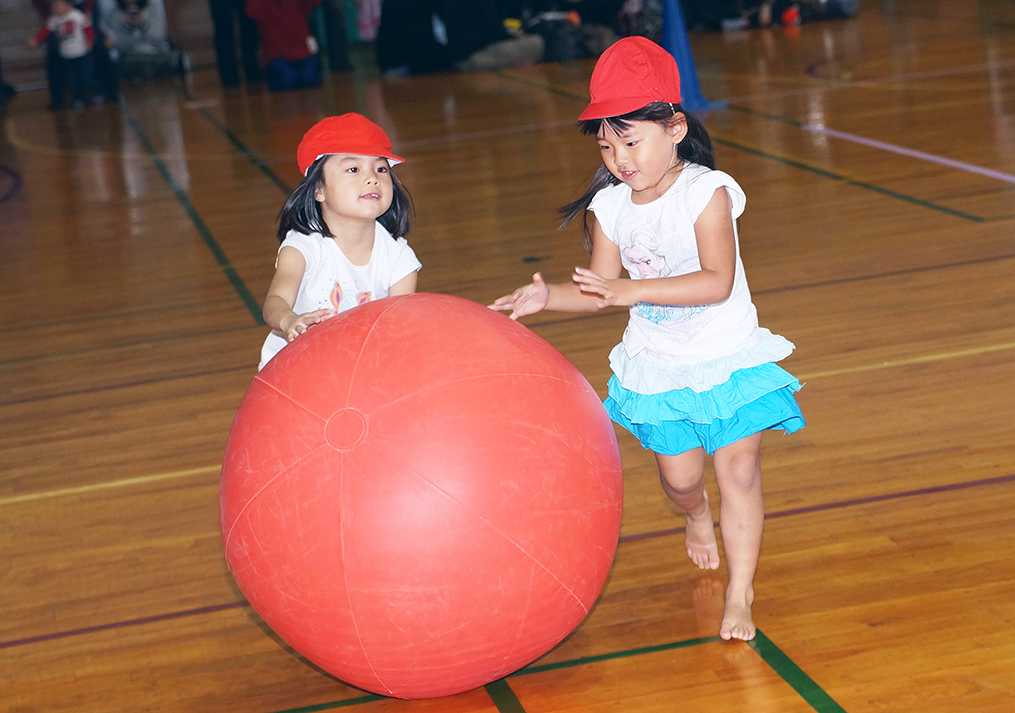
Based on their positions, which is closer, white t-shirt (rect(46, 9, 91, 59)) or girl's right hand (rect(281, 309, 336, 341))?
girl's right hand (rect(281, 309, 336, 341))

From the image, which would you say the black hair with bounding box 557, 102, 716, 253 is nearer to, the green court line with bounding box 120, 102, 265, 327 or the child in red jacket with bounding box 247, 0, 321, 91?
the green court line with bounding box 120, 102, 265, 327

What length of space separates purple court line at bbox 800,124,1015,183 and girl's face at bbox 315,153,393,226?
13.9ft

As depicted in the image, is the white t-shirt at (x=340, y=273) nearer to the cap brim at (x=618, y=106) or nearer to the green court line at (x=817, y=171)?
the cap brim at (x=618, y=106)

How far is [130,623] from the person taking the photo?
9.05ft

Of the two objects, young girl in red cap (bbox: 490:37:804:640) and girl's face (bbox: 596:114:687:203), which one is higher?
girl's face (bbox: 596:114:687:203)

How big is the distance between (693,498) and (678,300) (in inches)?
22.5

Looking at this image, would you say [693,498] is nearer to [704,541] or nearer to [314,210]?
[704,541]

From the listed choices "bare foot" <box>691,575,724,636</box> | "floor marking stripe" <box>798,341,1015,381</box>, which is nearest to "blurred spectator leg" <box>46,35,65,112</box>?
"floor marking stripe" <box>798,341,1015,381</box>

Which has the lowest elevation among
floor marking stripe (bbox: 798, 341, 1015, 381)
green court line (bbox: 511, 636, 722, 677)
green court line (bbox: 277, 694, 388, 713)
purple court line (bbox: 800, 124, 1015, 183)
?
green court line (bbox: 511, 636, 722, 677)

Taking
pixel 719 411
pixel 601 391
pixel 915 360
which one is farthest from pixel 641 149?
pixel 915 360

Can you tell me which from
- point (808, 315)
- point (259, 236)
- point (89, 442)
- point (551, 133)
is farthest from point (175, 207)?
point (808, 315)

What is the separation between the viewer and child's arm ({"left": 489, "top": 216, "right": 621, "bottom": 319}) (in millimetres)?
2500

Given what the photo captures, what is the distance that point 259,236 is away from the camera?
6535 millimetres

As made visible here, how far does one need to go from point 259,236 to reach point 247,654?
4.23 meters
